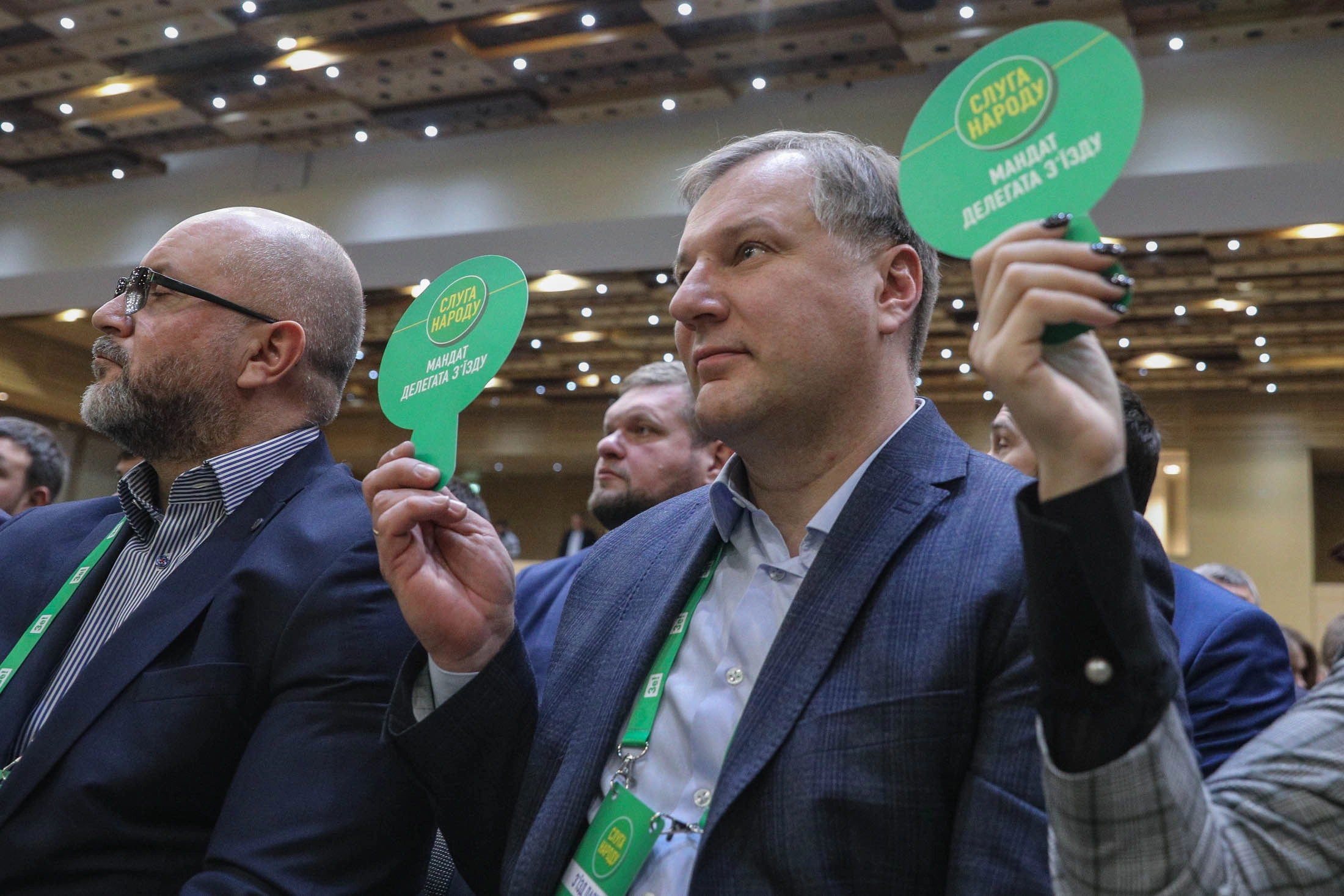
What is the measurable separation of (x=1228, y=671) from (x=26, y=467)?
4116mm

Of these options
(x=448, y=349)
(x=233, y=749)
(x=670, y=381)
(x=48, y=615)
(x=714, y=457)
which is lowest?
(x=233, y=749)

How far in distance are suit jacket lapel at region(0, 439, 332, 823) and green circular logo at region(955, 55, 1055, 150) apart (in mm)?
1281

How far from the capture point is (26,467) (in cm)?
430

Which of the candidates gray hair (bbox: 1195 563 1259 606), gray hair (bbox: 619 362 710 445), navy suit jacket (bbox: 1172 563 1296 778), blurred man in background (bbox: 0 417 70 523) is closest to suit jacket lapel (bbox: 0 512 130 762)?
navy suit jacket (bbox: 1172 563 1296 778)

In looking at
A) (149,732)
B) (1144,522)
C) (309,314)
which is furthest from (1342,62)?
(149,732)

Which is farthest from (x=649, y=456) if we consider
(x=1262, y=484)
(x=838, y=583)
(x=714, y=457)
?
(x=1262, y=484)

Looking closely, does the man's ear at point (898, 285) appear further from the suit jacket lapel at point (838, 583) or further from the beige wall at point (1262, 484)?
the beige wall at point (1262, 484)

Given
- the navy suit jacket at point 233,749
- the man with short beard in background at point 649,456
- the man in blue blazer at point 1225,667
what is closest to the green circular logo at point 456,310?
the navy suit jacket at point 233,749

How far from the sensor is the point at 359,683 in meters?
1.66

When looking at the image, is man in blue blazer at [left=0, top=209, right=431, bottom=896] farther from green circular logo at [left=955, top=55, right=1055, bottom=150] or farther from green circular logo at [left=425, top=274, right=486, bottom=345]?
green circular logo at [left=955, top=55, right=1055, bottom=150]

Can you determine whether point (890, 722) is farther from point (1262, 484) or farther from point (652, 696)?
point (1262, 484)

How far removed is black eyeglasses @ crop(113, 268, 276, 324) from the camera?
2053 mm

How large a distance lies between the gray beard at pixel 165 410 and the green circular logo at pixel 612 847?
1112mm

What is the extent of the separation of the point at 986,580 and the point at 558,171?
8.19 m
